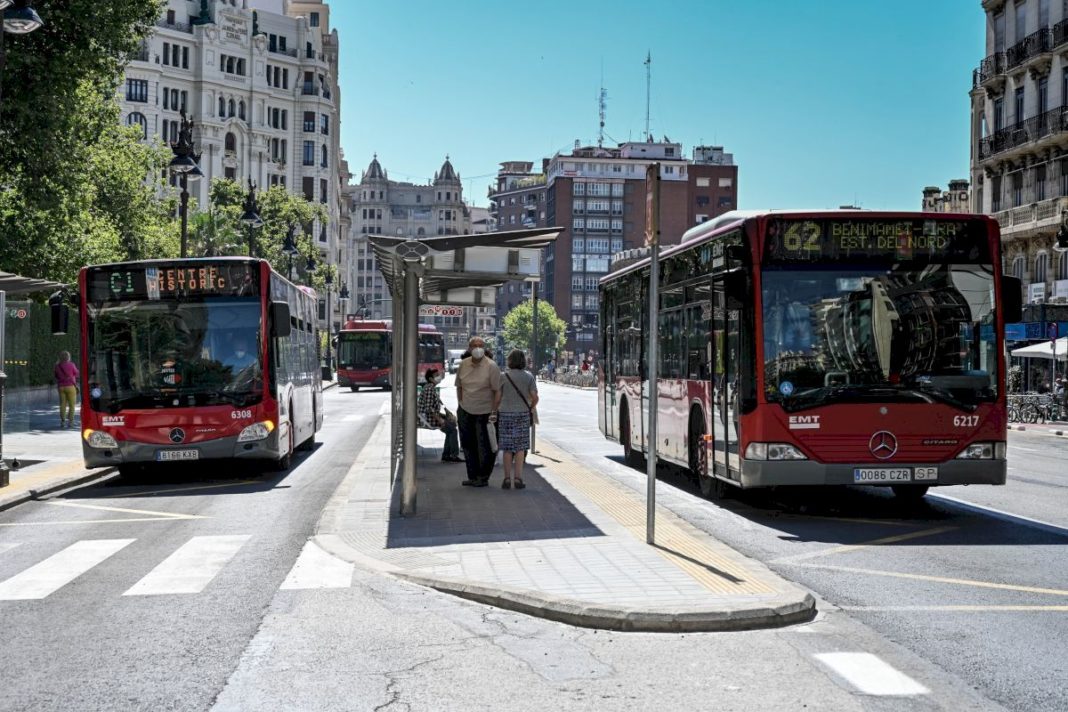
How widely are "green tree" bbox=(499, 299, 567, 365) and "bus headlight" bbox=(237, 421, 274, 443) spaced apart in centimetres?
14619

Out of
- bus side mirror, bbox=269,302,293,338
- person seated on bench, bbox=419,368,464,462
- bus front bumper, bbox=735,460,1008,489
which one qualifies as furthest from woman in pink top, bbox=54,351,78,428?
bus front bumper, bbox=735,460,1008,489

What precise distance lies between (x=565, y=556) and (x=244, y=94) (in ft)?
369

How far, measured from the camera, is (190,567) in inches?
415

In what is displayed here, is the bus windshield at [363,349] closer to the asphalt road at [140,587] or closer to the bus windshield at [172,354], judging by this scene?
the bus windshield at [172,354]

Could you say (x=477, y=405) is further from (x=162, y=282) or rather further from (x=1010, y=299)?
(x=1010, y=299)

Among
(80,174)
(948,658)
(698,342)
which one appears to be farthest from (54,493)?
(80,174)

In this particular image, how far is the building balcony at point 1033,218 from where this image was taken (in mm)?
50969

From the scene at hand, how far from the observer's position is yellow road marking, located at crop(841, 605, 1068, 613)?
27.5 feet

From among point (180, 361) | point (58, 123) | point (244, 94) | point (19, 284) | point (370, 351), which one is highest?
point (244, 94)

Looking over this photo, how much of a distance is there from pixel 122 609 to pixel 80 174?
29800 mm

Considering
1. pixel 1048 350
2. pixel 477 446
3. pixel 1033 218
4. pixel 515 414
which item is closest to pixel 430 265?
pixel 515 414

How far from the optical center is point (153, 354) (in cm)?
1819

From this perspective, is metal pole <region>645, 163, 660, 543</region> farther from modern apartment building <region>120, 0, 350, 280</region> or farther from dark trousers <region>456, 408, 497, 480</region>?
modern apartment building <region>120, 0, 350, 280</region>

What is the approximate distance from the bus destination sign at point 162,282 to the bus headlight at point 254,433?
180cm
